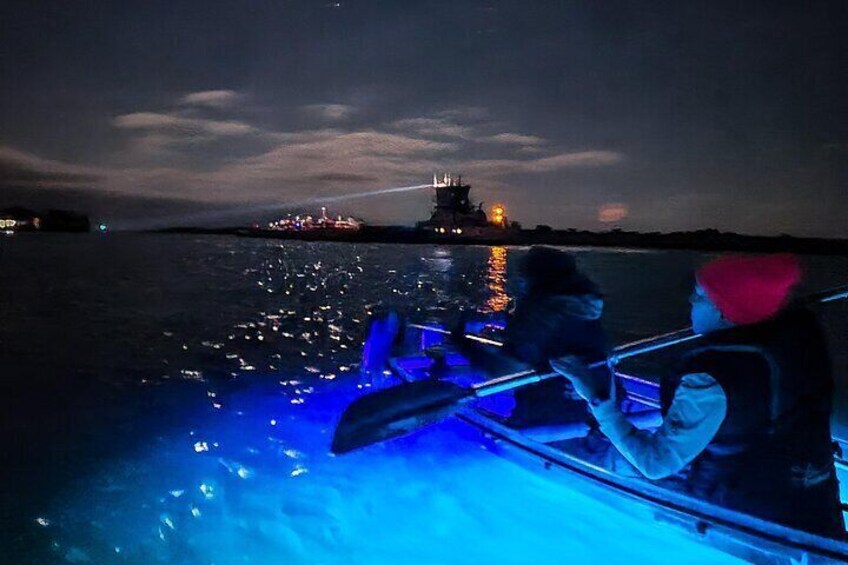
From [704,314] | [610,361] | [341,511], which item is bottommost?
[341,511]

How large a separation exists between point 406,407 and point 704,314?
3.53m

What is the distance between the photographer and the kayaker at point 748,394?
369cm

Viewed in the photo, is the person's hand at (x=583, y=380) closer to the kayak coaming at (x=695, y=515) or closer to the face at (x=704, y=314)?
the face at (x=704, y=314)

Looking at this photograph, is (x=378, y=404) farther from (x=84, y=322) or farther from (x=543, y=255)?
(x=84, y=322)

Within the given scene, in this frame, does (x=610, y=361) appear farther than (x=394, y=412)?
Yes

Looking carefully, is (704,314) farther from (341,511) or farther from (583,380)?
(341,511)

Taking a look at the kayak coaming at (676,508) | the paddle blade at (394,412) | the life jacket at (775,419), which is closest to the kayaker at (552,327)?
the kayak coaming at (676,508)

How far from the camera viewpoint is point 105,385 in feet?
45.1

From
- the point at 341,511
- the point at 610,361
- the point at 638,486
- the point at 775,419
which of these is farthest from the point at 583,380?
the point at 341,511

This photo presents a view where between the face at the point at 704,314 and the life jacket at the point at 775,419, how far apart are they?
14 centimetres

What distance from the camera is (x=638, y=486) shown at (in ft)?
20.1

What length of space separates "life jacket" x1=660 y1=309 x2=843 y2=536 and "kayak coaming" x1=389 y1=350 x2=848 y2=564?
0.56 ft

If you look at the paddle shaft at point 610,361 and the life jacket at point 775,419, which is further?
the paddle shaft at point 610,361

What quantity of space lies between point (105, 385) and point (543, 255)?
11.2 metres
